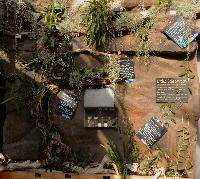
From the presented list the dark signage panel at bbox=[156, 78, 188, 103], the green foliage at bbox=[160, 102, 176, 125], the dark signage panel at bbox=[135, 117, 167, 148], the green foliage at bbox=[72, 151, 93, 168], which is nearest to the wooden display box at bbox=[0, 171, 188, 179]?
the green foliage at bbox=[72, 151, 93, 168]

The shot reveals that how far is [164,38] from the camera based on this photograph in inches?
252

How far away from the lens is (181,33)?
6.32 meters

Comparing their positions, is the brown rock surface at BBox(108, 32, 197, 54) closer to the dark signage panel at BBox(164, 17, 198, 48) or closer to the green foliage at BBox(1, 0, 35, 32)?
the dark signage panel at BBox(164, 17, 198, 48)

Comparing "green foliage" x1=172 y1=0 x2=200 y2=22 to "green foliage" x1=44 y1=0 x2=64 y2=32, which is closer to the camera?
"green foliage" x1=172 y1=0 x2=200 y2=22

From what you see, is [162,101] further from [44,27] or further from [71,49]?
[44,27]

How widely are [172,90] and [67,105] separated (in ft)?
5.65

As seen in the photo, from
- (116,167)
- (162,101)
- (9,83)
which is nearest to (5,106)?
(9,83)

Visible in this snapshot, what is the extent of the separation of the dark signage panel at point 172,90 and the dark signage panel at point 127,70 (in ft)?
→ 1.39

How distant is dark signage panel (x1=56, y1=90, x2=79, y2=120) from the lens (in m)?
6.76

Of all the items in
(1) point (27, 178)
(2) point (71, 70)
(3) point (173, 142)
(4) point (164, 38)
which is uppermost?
(4) point (164, 38)

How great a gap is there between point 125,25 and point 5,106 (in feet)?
7.92

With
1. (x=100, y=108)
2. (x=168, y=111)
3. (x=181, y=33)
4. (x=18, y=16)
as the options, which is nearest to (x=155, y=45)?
(x=181, y=33)

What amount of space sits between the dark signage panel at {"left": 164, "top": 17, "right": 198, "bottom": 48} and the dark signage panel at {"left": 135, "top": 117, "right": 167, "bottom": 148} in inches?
49.6

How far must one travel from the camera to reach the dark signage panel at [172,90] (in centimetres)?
637
